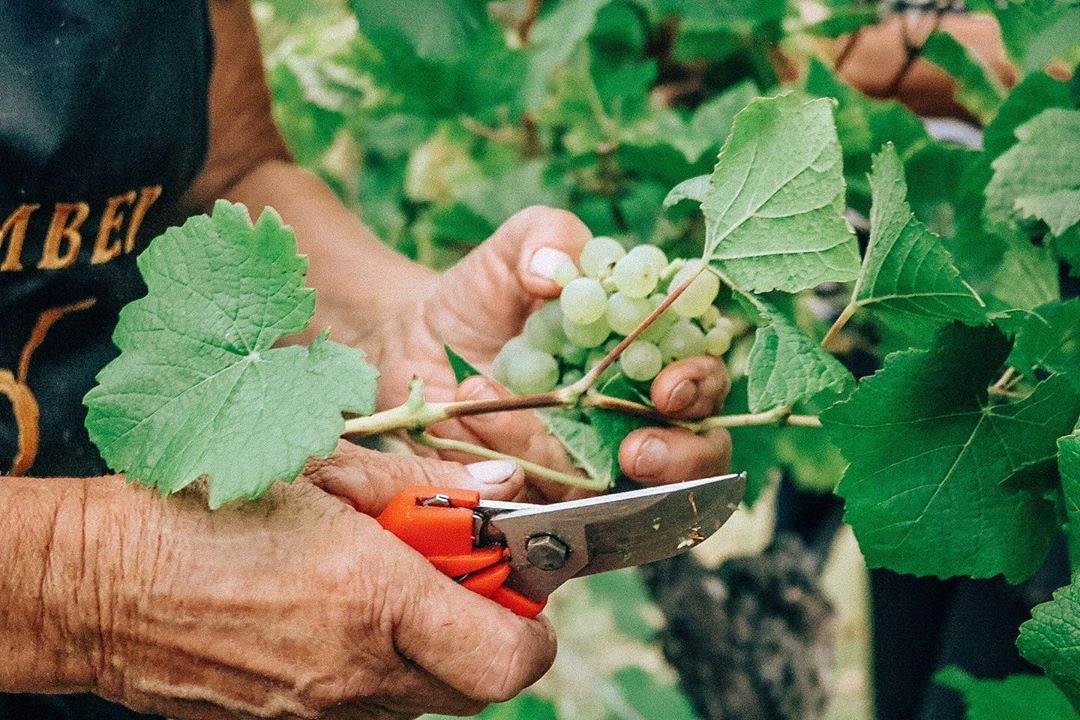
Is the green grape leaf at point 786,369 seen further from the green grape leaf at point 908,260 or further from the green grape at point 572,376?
the green grape at point 572,376

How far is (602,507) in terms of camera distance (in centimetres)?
86

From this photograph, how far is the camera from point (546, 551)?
2.88 ft

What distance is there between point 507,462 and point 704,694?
133cm

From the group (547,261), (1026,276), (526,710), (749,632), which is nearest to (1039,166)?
(1026,276)

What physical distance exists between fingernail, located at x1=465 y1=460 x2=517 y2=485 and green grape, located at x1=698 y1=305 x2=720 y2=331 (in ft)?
0.70

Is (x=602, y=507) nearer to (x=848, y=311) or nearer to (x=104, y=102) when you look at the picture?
(x=848, y=311)

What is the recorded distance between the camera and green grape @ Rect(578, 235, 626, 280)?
0.95 metres

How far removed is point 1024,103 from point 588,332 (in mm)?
492

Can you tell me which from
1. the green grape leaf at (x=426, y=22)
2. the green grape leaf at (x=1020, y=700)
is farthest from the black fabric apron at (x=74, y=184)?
the green grape leaf at (x=1020, y=700)

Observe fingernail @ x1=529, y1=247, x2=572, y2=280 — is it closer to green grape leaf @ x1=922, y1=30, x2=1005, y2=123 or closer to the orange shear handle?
the orange shear handle

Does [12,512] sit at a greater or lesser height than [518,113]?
greater

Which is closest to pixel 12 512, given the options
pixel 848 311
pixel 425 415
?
pixel 425 415

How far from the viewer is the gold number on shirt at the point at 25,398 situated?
106 centimetres

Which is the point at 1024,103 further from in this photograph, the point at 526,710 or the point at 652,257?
the point at 526,710
